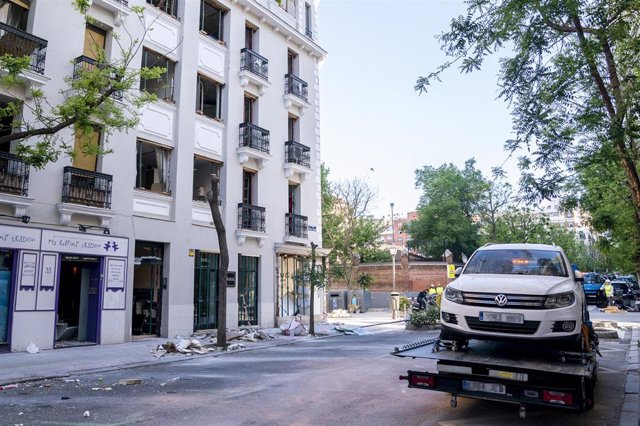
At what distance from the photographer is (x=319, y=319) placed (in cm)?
2436

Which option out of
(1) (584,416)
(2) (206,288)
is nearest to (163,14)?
(2) (206,288)

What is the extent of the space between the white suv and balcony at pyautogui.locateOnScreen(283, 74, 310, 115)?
17.7m

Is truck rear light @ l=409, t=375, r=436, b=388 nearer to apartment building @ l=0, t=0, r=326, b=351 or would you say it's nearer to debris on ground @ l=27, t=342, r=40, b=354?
apartment building @ l=0, t=0, r=326, b=351

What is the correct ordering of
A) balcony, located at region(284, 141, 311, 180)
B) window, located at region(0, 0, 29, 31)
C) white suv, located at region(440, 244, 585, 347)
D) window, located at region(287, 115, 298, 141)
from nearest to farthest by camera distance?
white suv, located at region(440, 244, 585, 347) < window, located at region(0, 0, 29, 31) < balcony, located at region(284, 141, 311, 180) < window, located at region(287, 115, 298, 141)

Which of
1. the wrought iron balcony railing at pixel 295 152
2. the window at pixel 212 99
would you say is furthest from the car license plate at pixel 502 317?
the wrought iron balcony railing at pixel 295 152

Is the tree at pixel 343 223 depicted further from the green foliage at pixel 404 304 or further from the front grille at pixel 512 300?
the front grille at pixel 512 300

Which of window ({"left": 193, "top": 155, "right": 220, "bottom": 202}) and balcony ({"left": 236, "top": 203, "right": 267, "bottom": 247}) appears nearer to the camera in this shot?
window ({"left": 193, "top": 155, "right": 220, "bottom": 202})

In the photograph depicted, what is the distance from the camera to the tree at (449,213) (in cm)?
5253

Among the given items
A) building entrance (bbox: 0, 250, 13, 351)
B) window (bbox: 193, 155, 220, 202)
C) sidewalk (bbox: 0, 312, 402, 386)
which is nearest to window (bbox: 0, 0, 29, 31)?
building entrance (bbox: 0, 250, 13, 351)

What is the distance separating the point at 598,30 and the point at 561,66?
933mm

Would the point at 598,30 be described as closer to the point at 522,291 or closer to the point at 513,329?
the point at 522,291

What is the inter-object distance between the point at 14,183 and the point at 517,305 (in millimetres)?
12779

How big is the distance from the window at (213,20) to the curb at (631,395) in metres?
18.4

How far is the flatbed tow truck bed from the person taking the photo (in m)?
5.45
